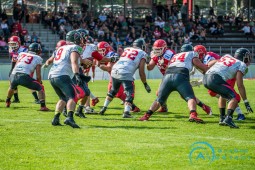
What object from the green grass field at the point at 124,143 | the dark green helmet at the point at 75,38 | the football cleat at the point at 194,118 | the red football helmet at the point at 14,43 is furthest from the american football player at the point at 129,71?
the red football helmet at the point at 14,43

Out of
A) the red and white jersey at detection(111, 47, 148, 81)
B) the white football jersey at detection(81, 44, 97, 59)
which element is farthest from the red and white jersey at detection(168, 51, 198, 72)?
the white football jersey at detection(81, 44, 97, 59)

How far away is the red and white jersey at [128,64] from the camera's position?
16.0 m

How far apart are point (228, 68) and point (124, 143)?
11.1 feet

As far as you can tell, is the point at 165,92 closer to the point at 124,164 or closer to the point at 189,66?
the point at 189,66

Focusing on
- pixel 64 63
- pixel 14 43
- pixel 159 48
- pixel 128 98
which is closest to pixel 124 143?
pixel 64 63

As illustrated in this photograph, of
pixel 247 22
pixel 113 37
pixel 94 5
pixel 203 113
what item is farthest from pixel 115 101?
pixel 247 22

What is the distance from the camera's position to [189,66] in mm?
14508

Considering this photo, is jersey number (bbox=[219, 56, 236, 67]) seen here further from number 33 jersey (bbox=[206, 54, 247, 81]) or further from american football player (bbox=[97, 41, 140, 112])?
american football player (bbox=[97, 41, 140, 112])

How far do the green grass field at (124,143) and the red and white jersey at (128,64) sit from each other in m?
0.92

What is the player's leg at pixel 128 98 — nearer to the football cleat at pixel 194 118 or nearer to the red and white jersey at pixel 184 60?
the red and white jersey at pixel 184 60

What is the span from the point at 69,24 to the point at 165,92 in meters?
25.8

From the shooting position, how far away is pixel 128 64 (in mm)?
16031

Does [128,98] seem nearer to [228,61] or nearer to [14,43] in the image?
Result: [228,61]

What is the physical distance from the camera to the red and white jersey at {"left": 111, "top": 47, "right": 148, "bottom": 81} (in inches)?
628
